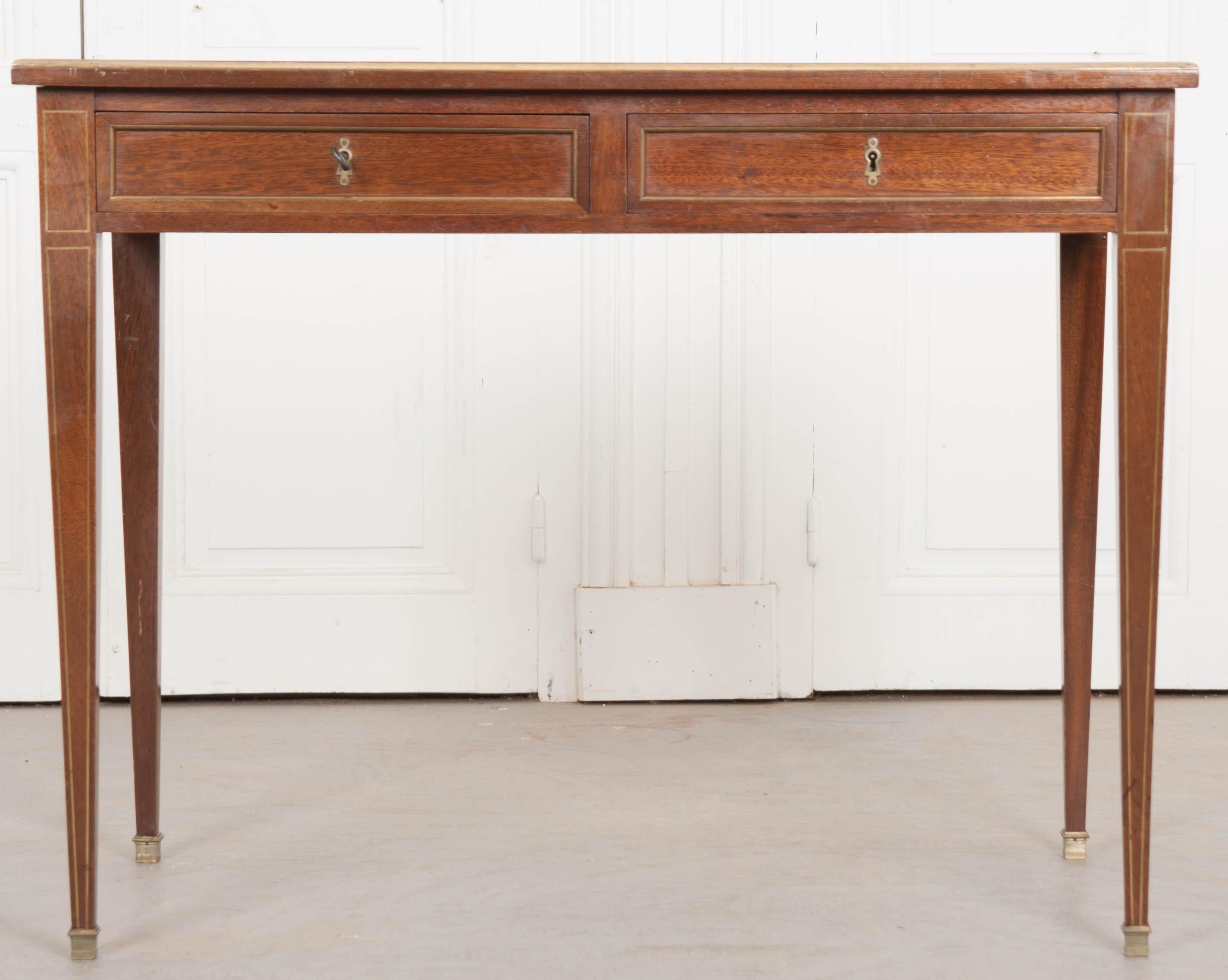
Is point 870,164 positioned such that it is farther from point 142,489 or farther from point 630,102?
point 142,489

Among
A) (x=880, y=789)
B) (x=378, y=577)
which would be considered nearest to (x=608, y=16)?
(x=378, y=577)

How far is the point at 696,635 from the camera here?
2.45 m

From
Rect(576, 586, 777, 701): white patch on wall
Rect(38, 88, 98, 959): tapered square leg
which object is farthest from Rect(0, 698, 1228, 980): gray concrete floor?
Rect(38, 88, 98, 959): tapered square leg

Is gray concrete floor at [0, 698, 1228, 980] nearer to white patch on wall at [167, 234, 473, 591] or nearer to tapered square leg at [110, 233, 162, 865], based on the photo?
tapered square leg at [110, 233, 162, 865]

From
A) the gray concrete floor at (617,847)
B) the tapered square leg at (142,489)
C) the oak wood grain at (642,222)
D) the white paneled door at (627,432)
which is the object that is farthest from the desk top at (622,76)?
the white paneled door at (627,432)

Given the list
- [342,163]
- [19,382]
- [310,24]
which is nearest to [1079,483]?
[342,163]

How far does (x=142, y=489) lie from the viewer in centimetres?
159

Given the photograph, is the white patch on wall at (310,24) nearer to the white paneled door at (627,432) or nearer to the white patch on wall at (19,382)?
the white paneled door at (627,432)

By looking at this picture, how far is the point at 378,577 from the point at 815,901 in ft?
4.24

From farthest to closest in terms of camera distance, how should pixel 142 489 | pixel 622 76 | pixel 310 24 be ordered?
pixel 310 24
pixel 142 489
pixel 622 76

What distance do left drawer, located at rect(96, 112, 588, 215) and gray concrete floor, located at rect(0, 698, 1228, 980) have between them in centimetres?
81

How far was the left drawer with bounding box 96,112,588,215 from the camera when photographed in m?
Result: 1.29

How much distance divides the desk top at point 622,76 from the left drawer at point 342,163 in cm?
3

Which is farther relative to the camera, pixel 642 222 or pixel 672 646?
pixel 672 646
